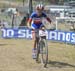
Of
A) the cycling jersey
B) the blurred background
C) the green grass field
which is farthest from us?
the blurred background

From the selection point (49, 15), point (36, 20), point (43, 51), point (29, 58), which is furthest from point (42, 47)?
point (49, 15)

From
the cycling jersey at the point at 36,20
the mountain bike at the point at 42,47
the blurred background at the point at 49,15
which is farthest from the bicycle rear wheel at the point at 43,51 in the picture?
the blurred background at the point at 49,15

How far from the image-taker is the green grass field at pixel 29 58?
35.6 feet

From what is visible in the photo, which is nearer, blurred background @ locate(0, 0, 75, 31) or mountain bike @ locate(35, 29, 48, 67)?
mountain bike @ locate(35, 29, 48, 67)

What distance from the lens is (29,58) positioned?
12.4 meters

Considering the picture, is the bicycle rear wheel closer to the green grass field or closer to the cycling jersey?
the green grass field

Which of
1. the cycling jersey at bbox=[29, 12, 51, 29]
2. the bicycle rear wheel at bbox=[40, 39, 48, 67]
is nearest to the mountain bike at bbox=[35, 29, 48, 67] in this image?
the bicycle rear wheel at bbox=[40, 39, 48, 67]

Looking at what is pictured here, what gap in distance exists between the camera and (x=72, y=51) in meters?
14.5

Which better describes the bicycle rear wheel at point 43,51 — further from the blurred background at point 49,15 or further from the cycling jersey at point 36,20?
the blurred background at point 49,15

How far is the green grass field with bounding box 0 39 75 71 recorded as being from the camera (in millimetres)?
10844

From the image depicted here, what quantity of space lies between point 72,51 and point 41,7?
4.00 metres

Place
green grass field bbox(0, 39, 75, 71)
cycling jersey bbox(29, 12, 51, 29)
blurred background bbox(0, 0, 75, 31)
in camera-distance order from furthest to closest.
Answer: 1. blurred background bbox(0, 0, 75, 31)
2. cycling jersey bbox(29, 12, 51, 29)
3. green grass field bbox(0, 39, 75, 71)

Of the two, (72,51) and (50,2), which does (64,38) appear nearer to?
(72,51)

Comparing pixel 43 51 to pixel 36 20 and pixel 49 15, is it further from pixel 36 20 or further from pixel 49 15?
pixel 49 15
